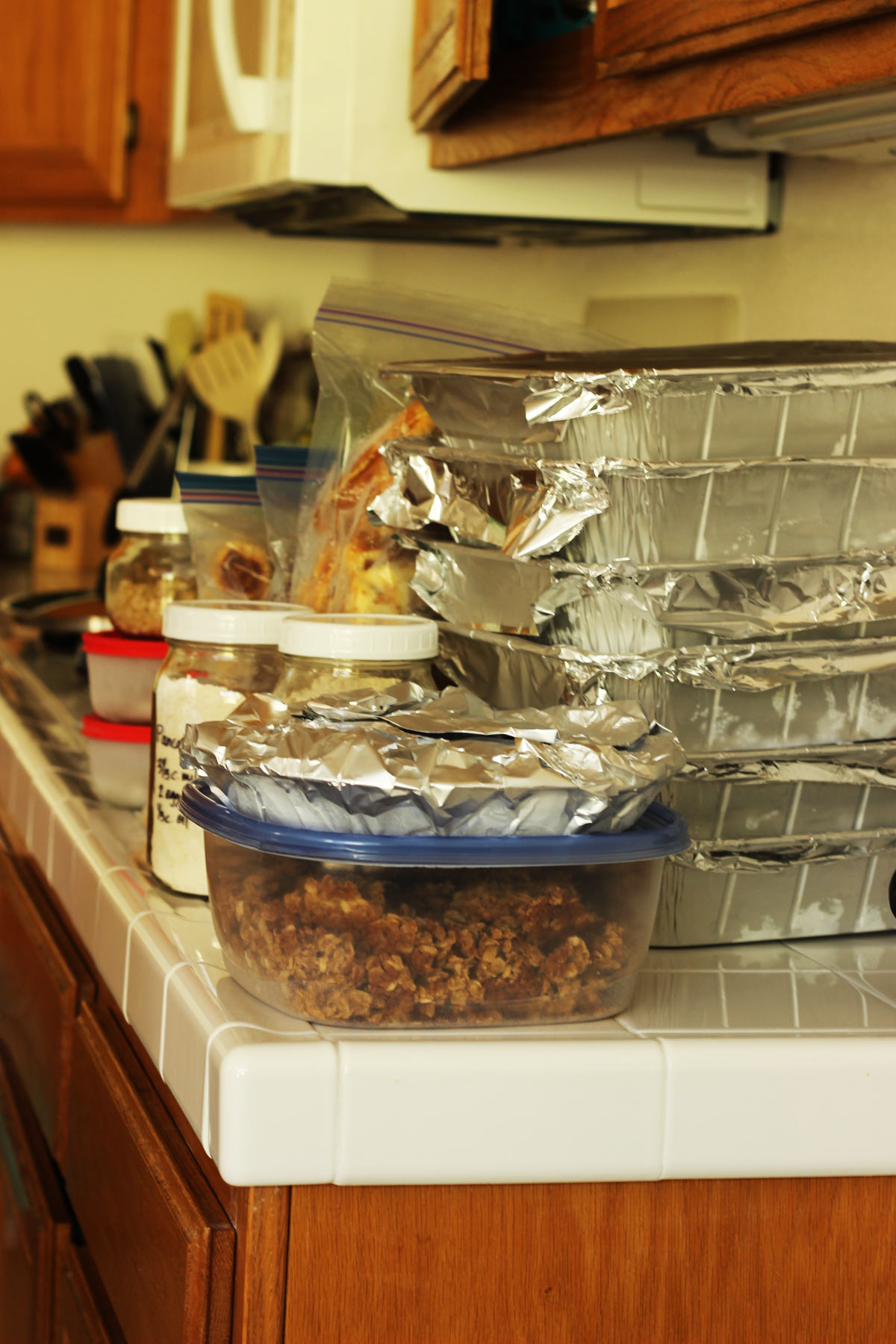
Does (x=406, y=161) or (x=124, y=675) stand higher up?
(x=406, y=161)

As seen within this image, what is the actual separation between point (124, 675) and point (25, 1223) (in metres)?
0.39

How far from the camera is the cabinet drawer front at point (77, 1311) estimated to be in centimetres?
79

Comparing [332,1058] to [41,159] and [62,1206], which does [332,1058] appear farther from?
[41,159]

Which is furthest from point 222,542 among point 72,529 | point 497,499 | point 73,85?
point 72,529

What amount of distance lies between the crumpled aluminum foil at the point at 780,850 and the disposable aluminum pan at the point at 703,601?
0.10 meters

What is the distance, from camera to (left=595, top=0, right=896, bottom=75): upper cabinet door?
0.68m

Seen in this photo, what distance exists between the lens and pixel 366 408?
3.03ft

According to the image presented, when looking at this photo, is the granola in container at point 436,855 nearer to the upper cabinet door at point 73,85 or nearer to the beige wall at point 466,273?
the beige wall at point 466,273

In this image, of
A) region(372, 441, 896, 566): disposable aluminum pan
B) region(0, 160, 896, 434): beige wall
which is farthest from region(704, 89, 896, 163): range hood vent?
region(372, 441, 896, 566): disposable aluminum pan

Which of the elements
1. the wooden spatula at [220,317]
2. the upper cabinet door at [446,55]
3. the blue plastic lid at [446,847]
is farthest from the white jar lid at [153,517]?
the wooden spatula at [220,317]

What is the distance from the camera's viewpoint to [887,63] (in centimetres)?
67

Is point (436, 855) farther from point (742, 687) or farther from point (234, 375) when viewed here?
point (234, 375)

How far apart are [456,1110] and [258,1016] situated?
0.31 feet

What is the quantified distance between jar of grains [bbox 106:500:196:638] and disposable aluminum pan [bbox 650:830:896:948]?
45 cm
